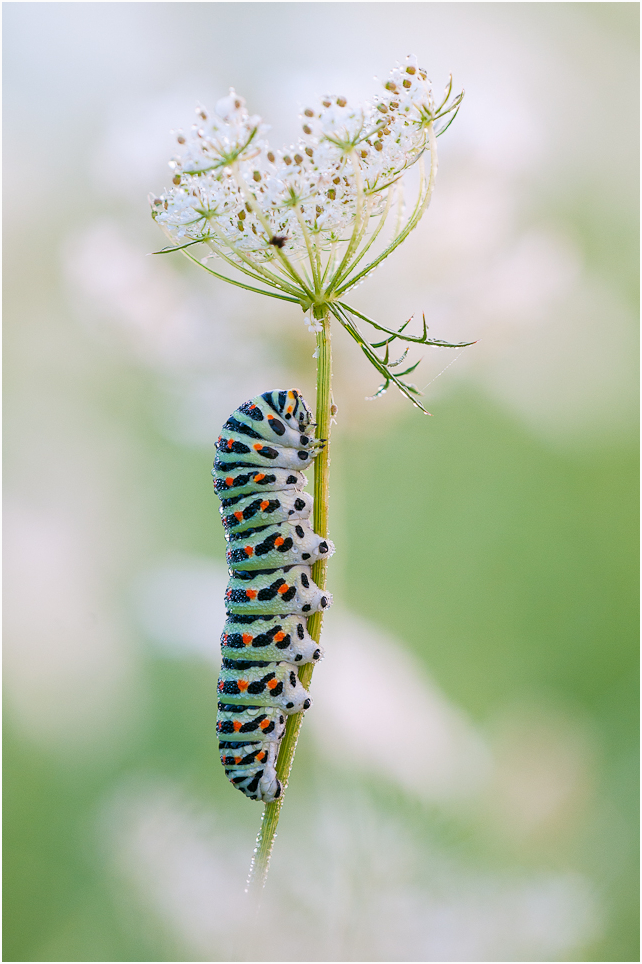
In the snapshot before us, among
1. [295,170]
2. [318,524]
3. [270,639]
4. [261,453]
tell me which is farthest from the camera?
[261,453]

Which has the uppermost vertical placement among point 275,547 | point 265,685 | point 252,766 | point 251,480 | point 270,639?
point 251,480

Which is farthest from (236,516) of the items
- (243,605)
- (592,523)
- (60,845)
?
(592,523)

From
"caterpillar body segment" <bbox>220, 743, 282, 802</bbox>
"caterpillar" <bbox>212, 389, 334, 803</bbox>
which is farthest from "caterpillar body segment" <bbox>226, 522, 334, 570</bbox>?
"caterpillar body segment" <bbox>220, 743, 282, 802</bbox>

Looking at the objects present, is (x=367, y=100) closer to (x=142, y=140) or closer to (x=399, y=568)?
(x=142, y=140)

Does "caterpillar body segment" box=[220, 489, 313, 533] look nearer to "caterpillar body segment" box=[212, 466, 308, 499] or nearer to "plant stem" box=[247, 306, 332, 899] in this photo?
"caterpillar body segment" box=[212, 466, 308, 499]

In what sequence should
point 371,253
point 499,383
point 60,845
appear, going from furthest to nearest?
1. point 499,383
2. point 60,845
3. point 371,253

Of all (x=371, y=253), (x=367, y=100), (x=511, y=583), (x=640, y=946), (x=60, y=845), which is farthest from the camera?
(x=511, y=583)

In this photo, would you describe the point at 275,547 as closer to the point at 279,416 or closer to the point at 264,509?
the point at 264,509

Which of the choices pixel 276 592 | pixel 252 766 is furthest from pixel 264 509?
pixel 252 766
